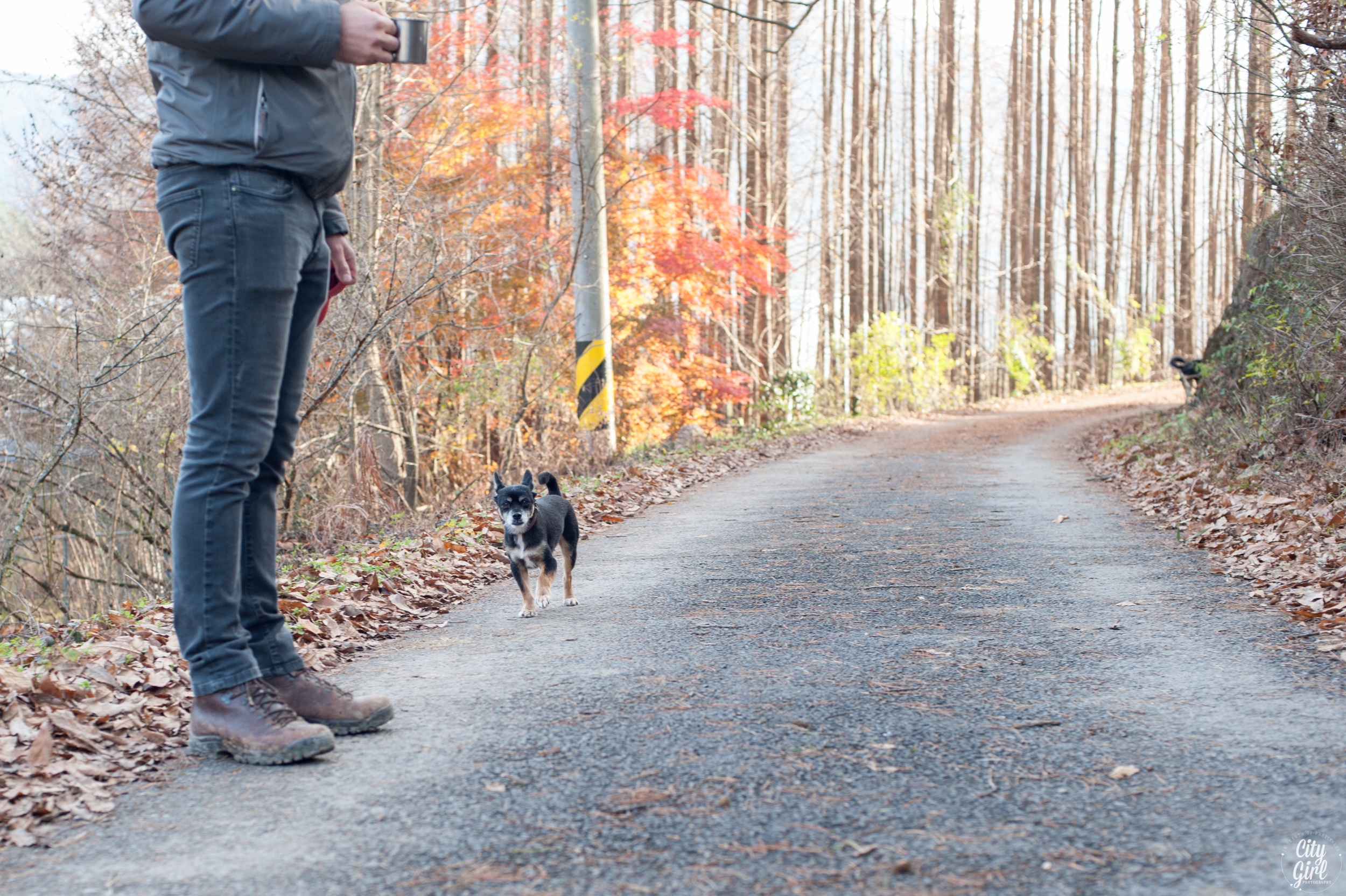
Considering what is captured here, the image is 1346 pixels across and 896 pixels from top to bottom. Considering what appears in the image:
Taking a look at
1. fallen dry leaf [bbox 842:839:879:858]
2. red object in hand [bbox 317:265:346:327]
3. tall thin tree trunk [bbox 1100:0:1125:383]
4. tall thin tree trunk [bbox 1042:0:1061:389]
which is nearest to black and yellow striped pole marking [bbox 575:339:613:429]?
red object in hand [bbox 317:265:346:327]

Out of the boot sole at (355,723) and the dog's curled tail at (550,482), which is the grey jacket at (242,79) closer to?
the boot sole at (355,723)

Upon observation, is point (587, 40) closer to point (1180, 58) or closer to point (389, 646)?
point (389, 646)

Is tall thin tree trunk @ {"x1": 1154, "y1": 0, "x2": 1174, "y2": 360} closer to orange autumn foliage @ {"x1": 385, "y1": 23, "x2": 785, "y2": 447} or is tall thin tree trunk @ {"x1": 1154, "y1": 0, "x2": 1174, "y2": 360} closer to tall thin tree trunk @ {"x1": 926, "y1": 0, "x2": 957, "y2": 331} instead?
tall thin tree trunk @ {"x1": 926, "y1": 0, "x2": 957, "y2": 331}

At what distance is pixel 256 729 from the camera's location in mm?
2922

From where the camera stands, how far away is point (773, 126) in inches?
955

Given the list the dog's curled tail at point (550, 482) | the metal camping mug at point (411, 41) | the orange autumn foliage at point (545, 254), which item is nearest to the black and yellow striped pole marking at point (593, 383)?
the orange autumn foliage at point (545, 254)

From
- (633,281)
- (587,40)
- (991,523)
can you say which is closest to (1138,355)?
(633,281)

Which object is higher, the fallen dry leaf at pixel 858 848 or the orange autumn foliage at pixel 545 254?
the orange autumn foliage at pixel 545 254

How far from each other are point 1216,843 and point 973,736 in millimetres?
813

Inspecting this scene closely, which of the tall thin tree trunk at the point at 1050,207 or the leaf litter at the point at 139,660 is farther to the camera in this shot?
the tall thin tree trunk at the point at 1050,207

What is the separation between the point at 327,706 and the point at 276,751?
292mm

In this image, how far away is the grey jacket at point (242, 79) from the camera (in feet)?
9.06

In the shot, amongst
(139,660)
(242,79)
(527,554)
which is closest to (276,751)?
(139,660)

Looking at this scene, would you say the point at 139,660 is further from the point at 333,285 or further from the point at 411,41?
the point at 411,41
